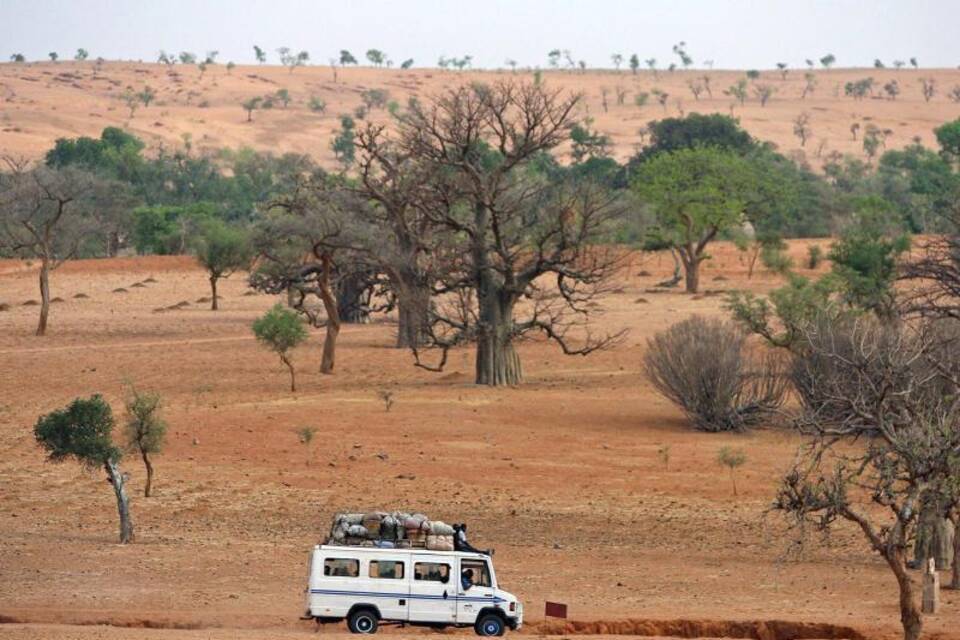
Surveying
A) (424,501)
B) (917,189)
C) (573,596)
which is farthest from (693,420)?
(917,189)

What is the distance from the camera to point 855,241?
142ft

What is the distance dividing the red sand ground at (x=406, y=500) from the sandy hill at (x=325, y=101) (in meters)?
82.6

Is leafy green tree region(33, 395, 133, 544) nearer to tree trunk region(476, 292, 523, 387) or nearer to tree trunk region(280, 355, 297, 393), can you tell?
tree trunk region(280, 355, 297, 393)

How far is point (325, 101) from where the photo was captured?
15562cm

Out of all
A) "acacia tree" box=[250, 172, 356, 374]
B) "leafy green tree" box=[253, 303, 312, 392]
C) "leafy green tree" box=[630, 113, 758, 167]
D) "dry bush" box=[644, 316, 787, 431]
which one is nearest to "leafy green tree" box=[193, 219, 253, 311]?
"acacia tree" box=[250, 172, 356, 374]

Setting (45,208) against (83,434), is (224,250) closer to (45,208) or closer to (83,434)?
(45,208)

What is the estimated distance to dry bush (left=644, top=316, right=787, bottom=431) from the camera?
2917 centimetres

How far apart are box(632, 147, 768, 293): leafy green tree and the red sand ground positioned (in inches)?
842

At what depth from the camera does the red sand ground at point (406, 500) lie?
56.4 ft

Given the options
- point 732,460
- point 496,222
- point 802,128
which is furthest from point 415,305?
point 802,128

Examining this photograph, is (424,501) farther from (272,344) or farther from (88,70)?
(88,70)

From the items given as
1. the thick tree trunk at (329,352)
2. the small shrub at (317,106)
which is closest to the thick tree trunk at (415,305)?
the thick tree trunk at (329,352)

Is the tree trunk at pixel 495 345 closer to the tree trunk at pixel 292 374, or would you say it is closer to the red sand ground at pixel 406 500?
the red sand ground at pixel 406 500

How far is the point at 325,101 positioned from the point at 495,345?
123303 millimetres
